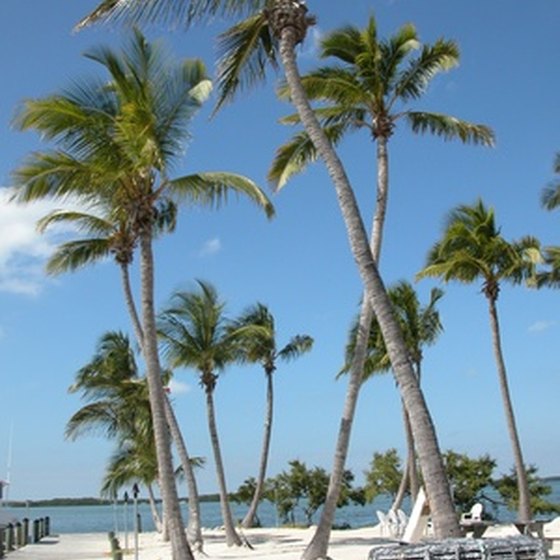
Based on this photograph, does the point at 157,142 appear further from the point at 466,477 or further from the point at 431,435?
the point at 466,477

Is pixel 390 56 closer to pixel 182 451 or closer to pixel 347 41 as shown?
pixel 347 41

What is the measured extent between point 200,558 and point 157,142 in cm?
971

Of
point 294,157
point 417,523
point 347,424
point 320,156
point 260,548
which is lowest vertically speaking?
point 260,548

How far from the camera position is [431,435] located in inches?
380

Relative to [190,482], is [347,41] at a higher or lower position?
higher

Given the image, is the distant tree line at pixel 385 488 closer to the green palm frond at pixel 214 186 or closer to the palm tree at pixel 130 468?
the palm tree at pixel 130 468

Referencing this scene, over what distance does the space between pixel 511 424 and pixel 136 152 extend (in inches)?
555

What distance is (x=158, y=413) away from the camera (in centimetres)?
1452

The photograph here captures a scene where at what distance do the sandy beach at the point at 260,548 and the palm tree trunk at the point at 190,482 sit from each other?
0.48 m

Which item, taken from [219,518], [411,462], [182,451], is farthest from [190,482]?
[219,518]

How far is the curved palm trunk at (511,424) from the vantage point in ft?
76.6

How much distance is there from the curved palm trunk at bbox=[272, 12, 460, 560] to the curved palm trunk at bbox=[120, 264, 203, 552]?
24.4 ft

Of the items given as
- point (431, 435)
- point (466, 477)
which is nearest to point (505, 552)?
point (431, 435)

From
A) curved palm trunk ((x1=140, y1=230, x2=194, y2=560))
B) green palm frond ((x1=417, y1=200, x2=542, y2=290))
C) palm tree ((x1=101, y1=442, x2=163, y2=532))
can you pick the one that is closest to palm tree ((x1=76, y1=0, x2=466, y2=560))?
curved palm trunk ((x1=140, y1=230, x2=194, y2=560))
